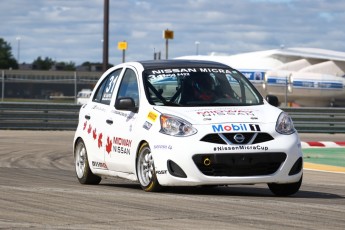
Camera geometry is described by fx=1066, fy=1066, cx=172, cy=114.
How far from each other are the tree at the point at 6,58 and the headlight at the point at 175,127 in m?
129

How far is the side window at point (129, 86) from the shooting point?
478 inches

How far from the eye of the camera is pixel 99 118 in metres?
12.7

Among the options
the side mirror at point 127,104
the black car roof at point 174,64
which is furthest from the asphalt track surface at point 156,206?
the black car roof at point 174,64

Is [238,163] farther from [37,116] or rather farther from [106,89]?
[37,116]

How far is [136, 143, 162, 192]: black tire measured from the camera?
11203mm

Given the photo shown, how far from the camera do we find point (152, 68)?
12250 millimetres

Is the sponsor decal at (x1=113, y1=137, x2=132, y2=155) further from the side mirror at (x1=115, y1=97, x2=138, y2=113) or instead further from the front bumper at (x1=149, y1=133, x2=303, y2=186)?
the front bumper at (x1=149, y1=133, x2=303, y2=186)

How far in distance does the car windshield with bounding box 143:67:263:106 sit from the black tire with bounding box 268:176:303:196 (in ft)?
3.25

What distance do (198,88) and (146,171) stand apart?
46.4 inches

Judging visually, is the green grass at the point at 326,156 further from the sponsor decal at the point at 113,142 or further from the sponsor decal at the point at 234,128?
the sponsor decal at the point at 234,128

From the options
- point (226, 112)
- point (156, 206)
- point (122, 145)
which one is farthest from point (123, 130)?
point (156, 206)

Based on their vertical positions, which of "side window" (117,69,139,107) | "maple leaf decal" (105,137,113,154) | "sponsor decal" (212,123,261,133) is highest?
"side window" (117,69,139,107)

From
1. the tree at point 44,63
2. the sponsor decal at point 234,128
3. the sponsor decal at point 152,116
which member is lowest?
the tree at point 44,63

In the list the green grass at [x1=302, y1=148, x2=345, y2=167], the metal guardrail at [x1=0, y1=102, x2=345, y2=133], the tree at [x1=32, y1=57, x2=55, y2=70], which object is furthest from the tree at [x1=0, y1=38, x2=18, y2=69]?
the green grass at [x1=302, y1=148, x2=345, y2=167]
